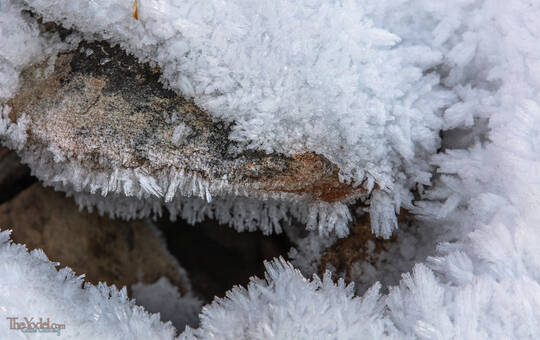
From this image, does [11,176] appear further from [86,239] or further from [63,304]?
[63,304]

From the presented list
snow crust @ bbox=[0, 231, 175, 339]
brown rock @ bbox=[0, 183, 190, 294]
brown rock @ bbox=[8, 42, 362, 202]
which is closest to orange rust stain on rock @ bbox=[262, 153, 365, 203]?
brown rock @ bbox=[8, 42, 362, 202]

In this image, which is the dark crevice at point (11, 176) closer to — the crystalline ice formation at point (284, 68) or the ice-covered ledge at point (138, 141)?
the ice-covered ledge at point (138, 141)

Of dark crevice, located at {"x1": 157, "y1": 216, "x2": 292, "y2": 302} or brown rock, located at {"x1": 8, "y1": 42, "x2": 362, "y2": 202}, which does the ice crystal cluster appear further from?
dark crevice, located at {"x1": 157, "y1": 216, "x2": 292, "y2": 302}

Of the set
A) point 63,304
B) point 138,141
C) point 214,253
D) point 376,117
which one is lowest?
point 214,253

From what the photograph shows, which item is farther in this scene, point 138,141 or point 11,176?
point 11,176

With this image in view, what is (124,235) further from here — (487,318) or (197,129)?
(487,318)

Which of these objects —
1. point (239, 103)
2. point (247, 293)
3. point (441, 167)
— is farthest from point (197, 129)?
point (441, 167)

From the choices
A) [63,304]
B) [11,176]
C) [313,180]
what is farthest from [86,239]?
[313,180]
